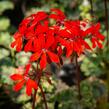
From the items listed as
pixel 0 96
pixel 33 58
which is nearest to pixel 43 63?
pixel 33 58

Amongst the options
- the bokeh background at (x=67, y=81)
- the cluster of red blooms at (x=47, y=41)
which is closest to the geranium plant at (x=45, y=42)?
the cluster of red blooms at (x=47, y=41)

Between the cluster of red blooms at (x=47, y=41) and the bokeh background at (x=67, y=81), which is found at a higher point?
the cluster of red blooms at (x=47, y=41)

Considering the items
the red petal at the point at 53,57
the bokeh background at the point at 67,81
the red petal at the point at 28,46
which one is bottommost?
the bokeh background at the point at 67,81

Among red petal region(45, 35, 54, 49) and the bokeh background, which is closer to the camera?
red petal region(45, 35, 54, 49)

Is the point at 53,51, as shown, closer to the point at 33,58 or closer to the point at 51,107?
the point at 33,58

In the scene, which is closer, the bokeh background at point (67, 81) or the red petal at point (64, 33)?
the red petal at point (64, 33)

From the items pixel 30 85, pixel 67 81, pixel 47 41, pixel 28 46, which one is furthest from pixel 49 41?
pixel 67 81

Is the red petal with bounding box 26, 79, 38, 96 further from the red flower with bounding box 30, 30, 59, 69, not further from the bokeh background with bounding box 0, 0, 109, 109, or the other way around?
the bokeh background with bounding box 0, 0, 109, 109

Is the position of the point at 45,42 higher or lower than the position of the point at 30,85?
higher

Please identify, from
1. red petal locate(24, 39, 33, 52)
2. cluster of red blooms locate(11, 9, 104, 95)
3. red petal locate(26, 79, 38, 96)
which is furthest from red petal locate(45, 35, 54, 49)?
red petal locate(26, 79, 38, 96)

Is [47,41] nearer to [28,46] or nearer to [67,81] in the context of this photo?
[28,46]

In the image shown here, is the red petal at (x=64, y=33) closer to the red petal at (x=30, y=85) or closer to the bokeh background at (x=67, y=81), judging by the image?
the red petal at (x=30, y=85)
